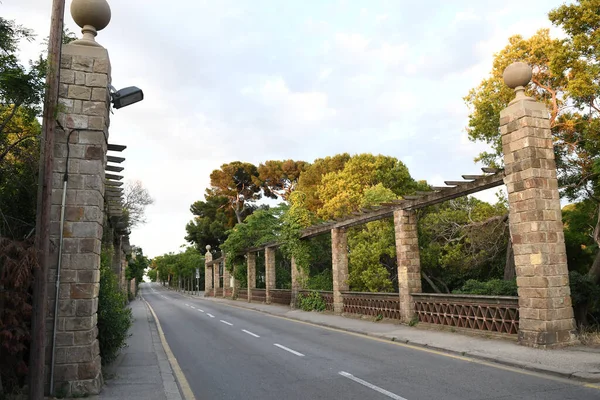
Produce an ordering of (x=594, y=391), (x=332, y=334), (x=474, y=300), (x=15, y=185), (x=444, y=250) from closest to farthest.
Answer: (x=594, y=391), (x=15, y=185), (x=474, y=300), (x=332, y=334), (x=444, y=250)

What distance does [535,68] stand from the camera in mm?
16984

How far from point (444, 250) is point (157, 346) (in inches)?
573

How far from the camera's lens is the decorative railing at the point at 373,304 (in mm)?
16000

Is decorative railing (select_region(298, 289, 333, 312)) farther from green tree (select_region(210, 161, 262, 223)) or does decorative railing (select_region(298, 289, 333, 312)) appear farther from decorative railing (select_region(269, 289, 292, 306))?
green tree (select_region(210, 161, 262, 223))

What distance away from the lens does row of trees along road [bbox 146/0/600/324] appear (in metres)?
15.0

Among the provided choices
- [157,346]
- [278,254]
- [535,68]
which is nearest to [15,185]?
[157,346]

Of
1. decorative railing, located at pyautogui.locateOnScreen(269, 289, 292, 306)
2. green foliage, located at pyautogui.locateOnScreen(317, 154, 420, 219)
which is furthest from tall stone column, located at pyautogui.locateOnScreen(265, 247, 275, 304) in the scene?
green foliage, located at pyautogui.locateOnScreen(317, 154, 420, 219)

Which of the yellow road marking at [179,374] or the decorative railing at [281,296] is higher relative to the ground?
the decorative railing at [281,296]

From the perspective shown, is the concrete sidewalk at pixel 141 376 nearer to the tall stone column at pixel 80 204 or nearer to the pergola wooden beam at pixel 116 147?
the tall stone column at pixel 80 204

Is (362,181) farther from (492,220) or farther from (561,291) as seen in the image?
(561,291)

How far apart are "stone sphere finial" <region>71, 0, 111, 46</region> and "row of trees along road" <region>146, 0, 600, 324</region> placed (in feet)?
38.1

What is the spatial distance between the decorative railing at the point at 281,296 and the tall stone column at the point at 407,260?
11.9 meters

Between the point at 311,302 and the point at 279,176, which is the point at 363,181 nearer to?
the point at 311,302

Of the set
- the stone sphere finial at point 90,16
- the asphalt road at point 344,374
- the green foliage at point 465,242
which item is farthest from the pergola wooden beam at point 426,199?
the stone sphere finial at point 90,16
